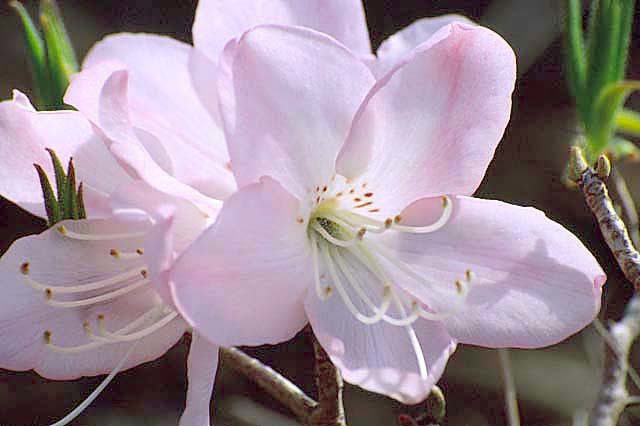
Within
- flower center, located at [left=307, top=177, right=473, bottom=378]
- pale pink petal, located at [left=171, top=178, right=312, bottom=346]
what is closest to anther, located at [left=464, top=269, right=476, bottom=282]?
flower center, located at [left=307, top=177, right=473, bottom=378]

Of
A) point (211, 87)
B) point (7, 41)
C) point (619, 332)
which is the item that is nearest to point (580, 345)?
point (619, 332)

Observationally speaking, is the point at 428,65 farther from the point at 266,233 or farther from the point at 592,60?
the point at 592,60

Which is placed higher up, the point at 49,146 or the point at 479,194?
the point at 49,146

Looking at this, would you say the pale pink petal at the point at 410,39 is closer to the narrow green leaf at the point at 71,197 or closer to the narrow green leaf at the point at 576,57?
the narrow green leaf at the point at 576,57

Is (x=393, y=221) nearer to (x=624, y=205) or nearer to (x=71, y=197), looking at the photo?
(x=71, y=197)

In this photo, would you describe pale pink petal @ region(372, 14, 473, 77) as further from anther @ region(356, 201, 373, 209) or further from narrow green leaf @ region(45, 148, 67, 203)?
narrow green leaf @ region(45, 148, 67, 203)

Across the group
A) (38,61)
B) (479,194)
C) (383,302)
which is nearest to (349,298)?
(383,302)
